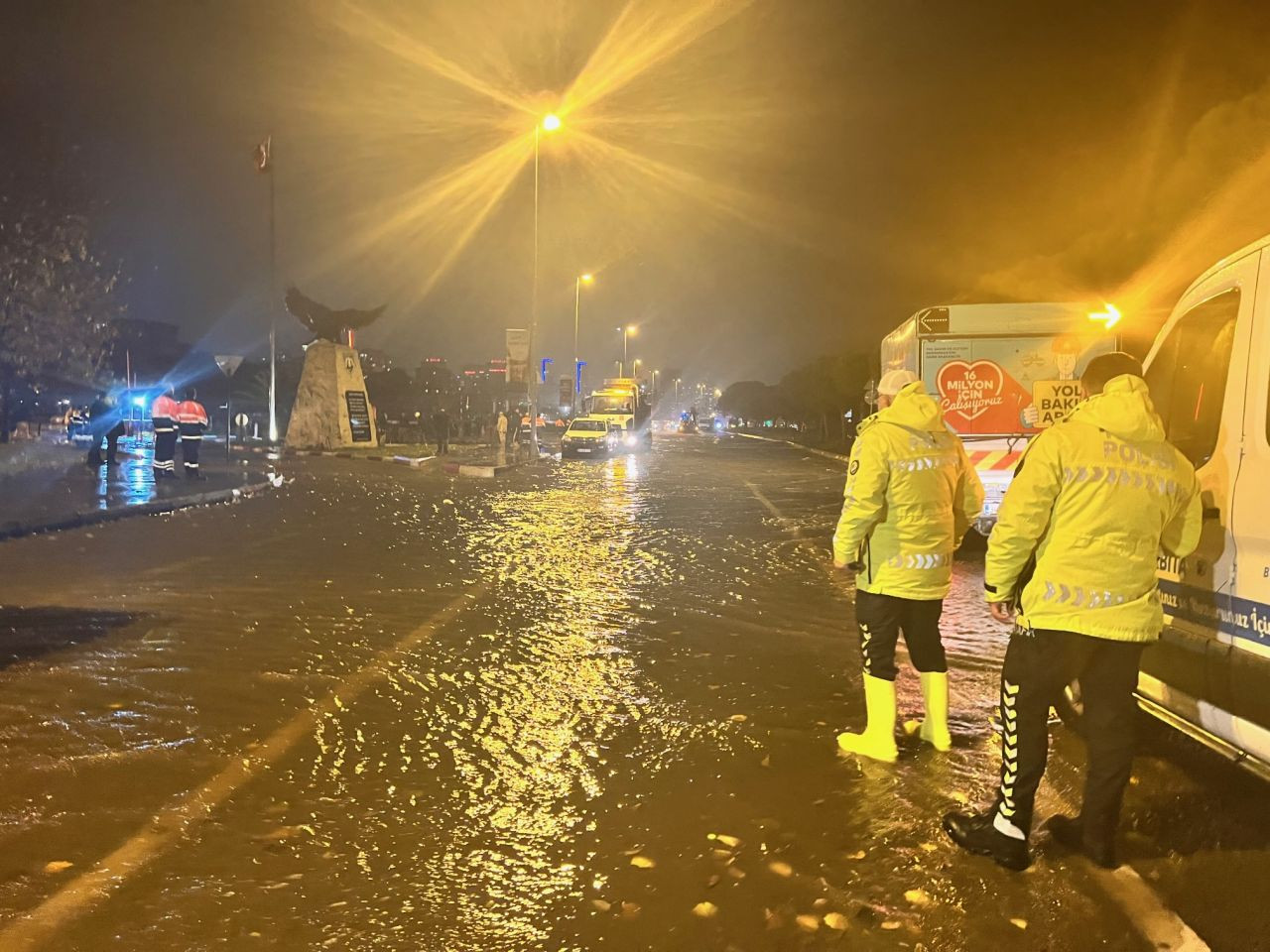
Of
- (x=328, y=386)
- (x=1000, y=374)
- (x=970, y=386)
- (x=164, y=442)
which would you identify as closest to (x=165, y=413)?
(x=164, y=442)

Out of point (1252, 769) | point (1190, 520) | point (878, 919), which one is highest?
point (1190, 520)

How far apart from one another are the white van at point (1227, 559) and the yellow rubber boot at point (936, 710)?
2.88ft

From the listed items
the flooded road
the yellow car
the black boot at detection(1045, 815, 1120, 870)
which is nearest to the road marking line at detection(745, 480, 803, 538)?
the flooded road

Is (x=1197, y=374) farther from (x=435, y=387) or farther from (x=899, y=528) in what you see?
(x=435, y=387)

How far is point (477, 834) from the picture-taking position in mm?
4078

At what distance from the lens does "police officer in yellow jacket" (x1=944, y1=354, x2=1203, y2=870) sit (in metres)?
3.60

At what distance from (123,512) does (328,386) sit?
23.2 meters

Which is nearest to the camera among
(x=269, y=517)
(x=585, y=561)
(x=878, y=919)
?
(x=878, y=919)

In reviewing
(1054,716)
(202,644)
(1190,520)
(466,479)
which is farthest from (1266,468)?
(466,479)

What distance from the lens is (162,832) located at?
405cm

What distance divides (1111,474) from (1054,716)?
2564mm

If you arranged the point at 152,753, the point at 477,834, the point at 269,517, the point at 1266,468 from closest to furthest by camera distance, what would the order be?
the point at 1266,468 → the point at 477,834 → the point at 152,753 → the point at 269,517

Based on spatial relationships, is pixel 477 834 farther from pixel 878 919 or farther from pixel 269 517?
pixel 269 517

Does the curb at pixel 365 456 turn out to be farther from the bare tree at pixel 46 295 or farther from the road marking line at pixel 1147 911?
the road marking line at pixel 1147 911
